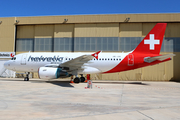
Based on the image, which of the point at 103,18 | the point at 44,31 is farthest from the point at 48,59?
the point at 103,18

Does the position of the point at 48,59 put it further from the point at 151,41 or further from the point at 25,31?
the point at 25,31

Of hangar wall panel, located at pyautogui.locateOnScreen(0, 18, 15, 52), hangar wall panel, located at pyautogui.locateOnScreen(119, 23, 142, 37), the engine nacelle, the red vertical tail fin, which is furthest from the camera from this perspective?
hangar wall panel, located at pyautogui.locateOnScreen(0, 18, 15, 52)

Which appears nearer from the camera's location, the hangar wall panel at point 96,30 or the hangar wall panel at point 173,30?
the hangar wall panel at point 173,30

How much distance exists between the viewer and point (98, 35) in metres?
29.5

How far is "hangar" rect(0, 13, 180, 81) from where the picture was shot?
28.5 m

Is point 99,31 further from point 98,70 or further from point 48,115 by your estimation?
point 48,115

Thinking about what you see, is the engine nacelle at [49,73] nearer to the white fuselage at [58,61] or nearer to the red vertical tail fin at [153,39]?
the white fuselage at [58,61]

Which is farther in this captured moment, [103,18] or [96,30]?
[96,30]

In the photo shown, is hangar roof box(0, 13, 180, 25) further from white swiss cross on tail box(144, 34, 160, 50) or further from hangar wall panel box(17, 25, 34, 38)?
white swiss cross on tail box(144, 34, 160, 50)

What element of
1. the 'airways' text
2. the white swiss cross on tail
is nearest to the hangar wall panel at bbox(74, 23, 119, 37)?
the white swiss cross on tail

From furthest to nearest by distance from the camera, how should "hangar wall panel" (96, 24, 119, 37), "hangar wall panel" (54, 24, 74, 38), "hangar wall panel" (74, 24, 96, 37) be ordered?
1. "hangar wall panel" (54, 24, 74, 38)
2. "hangar wall panel" (74, 24, 96, 37)
3. "hangar wall panel" (96, 24, 119, 37)

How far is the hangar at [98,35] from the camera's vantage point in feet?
93.6

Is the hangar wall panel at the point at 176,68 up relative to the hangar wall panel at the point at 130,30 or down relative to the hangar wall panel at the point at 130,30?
down

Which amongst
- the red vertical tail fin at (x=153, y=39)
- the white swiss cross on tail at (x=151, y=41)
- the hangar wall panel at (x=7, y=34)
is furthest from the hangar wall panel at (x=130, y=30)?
the hangar wall panel at (x=7, y=34)
